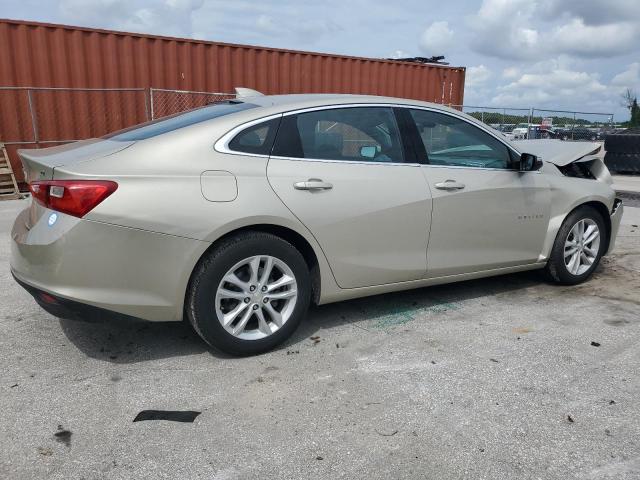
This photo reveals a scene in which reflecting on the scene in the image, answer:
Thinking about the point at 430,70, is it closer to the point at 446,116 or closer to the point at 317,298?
the point at 446,116

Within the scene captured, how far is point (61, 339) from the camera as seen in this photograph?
3.49 meters

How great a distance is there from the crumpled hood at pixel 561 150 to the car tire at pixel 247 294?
2330 millimetres

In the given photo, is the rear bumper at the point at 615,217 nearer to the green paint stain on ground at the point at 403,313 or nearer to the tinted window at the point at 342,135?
the green paint stain on ground at the point at 403,313

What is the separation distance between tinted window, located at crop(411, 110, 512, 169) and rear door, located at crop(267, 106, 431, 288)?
23cm

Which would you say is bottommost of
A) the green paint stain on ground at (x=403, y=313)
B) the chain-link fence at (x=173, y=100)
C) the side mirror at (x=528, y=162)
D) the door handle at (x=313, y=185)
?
the green paint stain on ground at (x=403, y=313)

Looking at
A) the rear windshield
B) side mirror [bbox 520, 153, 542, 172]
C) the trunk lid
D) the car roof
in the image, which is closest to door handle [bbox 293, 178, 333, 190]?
the car roof

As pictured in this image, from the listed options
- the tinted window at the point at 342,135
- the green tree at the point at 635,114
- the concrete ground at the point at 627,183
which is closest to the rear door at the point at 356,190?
the tinted window at the point at 342,135

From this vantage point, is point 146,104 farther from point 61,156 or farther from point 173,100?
point 61,156

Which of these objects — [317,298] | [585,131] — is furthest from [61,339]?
[585,131]

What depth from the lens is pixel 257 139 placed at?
10.7 feet

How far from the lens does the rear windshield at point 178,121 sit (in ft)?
10.8

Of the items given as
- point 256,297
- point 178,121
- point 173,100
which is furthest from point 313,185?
point 173,100

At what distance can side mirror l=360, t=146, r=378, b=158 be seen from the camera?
3.61 m

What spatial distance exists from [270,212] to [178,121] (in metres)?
0.92
